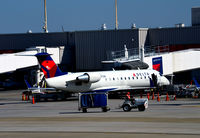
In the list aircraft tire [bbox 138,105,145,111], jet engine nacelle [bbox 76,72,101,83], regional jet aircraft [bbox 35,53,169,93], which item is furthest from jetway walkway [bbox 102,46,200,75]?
aircraft tire [bbox 138,105,145,111]

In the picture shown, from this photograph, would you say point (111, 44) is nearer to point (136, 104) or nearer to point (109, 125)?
point (136, 104)

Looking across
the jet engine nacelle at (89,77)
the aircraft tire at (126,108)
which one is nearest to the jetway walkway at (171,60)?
the jet engine nacelle at (89,77)

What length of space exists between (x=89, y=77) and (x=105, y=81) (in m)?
2.52

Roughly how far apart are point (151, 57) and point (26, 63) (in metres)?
21.7

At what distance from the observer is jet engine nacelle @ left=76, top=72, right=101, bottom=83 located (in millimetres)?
62094

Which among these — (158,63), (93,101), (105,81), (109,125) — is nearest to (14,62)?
(158,63)

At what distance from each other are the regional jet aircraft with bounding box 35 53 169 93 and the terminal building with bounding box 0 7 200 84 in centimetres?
2026

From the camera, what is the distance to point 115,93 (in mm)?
64562

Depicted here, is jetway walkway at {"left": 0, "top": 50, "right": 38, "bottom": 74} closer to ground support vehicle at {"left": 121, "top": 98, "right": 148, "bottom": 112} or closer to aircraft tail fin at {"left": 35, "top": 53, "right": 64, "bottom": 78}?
aircraft tail fin at {"left": 35, "top": 53, "right": 64, "bottom": 78}

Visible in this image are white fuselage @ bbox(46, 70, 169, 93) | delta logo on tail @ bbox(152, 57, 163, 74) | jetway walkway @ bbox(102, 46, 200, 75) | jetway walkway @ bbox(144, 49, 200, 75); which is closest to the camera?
white fuselage @ bbox(46, 70, 169, 93)

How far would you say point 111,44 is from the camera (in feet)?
310

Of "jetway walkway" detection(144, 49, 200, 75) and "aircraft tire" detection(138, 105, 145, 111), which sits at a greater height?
"jetway walkway" detection(144, 49, 200, 75)

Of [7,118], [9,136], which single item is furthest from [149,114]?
[9,136]

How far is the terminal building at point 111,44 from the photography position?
301 feet
